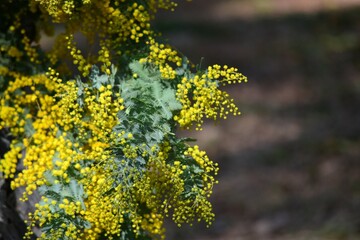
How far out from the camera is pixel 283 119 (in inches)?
A: 354

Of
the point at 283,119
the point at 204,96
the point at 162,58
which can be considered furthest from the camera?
the point at 283,119

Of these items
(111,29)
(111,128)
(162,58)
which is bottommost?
(111,128)

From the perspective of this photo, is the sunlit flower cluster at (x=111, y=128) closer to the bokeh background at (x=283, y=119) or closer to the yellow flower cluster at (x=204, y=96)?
the yellow flower cluster at (x=204, y=96)

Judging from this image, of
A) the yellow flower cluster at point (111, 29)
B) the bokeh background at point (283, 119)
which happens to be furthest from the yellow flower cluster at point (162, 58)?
the bokeh background at point (283, 119)

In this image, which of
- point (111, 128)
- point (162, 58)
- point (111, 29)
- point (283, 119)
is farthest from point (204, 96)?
point (283, 119)

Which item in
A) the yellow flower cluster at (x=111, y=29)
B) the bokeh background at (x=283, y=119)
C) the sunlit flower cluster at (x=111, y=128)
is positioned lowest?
the sunlit flower cluster at (x=111, y=128)

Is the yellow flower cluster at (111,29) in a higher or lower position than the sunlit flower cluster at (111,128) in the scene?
higher

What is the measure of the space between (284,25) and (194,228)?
17.6 feet

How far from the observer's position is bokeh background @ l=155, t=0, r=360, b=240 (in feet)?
22.9

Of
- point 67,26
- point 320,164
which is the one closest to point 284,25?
point 320,164

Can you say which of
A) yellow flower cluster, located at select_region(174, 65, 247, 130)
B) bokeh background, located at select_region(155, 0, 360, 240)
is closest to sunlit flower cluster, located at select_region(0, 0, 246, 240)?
yellow flower cluster, located at select_region(174, 65, 247, 130)

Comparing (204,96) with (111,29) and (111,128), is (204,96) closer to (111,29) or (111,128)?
(111,128)

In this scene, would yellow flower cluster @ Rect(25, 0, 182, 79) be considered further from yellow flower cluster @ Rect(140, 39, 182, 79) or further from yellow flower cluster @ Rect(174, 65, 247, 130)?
yellow flower cluster @ Rect(174, 65, 247, 130)

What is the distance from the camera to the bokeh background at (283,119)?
6.97 m
